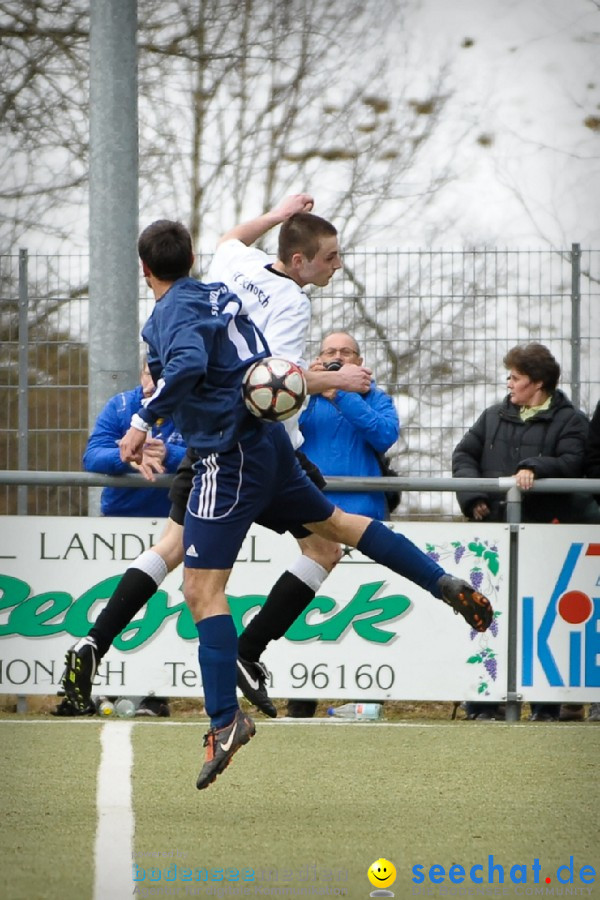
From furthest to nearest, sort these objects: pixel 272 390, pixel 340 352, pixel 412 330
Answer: pixel 412 330 < pixel 340 352 < pixel 272 390

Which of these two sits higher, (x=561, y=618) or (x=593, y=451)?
(x=593, y=451)

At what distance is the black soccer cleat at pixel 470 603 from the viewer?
→ 17.8ft

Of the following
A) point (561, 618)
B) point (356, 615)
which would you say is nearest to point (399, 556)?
point (356, 615)

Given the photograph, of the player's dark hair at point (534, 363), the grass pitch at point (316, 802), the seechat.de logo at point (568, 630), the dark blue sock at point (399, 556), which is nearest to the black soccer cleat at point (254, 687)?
the grass pitch at point (316, 802)

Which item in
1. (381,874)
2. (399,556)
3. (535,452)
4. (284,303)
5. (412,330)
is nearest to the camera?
(381,874)

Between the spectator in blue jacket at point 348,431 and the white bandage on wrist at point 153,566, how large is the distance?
6.65 ft

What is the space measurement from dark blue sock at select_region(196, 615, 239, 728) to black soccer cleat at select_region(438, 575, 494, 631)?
88 cm

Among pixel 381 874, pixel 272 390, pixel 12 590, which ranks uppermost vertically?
pixel 272 390

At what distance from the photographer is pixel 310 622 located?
26.8ft

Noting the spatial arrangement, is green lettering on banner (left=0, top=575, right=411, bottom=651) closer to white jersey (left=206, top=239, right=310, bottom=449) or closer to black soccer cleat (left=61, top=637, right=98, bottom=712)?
black soccer cleat (left=61, top=637, right=98, bottom=712)

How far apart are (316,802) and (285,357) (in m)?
1.71

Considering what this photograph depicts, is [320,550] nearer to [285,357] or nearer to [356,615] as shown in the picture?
[285,357]

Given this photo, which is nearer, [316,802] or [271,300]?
[316,802]

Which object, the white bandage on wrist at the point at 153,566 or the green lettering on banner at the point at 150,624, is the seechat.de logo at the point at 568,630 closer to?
the green lettering on banner at the point at 150,624
